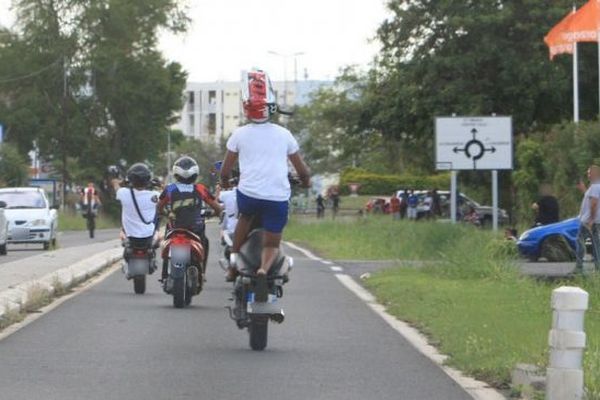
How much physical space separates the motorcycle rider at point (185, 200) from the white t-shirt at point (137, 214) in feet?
5.65

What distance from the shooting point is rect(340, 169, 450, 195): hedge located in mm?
86312

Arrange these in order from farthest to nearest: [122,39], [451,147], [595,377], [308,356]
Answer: [122,39] < [451,147] < [308,356] < [595,377]

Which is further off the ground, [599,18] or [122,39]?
[122,39]

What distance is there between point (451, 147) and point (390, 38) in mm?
25861

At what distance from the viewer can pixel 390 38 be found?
170 feet

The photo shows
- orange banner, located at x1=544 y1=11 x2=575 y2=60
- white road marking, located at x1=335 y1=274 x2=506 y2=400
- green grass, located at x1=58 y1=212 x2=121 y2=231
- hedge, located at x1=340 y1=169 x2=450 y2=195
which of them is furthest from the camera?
hedge, located at x1=340 y1=169 x2=450 y2=195

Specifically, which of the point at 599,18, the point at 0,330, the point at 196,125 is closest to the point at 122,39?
the point at 599,18

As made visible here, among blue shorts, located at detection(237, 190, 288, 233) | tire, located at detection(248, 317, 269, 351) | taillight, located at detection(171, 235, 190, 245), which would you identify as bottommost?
tire, located at detection(248, 317, 269, 351)

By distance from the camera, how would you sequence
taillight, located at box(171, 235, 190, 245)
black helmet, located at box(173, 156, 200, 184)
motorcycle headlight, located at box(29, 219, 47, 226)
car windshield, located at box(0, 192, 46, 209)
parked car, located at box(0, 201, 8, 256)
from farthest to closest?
car windshield, located at box(0, 192, 46, 209) < motorcycle headlight, located at box(29, 219, 47, 226) < parked car, located at box(0, 201, 8, 256) < black helmet, located at box(173, 156, 200, 184) < taillight, located at box(171, 235, 190, 245)

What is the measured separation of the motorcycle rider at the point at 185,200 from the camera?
14.6m

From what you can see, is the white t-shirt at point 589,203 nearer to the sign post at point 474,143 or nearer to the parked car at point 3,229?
the sign post at point 474,143

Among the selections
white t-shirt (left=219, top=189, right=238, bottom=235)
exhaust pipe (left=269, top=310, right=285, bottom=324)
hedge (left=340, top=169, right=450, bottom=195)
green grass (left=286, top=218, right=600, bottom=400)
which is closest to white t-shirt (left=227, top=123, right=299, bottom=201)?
exhaust pipe (left=269, top=310, right=285, bottom=324)

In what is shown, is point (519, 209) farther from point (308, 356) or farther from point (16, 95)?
point (16, 95)

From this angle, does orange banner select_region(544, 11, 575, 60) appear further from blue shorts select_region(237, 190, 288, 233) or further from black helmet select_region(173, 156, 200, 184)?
blue shorts select_region(237, 190, 288, 233)
